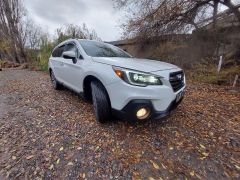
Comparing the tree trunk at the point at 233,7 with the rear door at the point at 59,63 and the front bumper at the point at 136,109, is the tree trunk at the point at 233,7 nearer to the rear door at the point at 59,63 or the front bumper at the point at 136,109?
the rear door at the point at 59,63

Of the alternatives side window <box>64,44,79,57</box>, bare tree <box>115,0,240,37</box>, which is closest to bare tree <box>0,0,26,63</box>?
bare tree <box>115,0,240,37</box>

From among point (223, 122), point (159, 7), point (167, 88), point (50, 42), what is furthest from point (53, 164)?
point (50, 42)

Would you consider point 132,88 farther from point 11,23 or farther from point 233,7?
point 11,23

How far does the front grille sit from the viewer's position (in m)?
2.73

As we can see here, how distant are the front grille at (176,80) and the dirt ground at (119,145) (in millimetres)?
740

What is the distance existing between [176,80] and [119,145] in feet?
4.47

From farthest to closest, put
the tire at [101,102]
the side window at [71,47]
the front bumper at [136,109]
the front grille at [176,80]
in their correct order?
the side window at [71,47], the tire at [101,102], the front grille at [176,80], the front bumper at [136,109]

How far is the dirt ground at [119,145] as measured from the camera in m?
2.16

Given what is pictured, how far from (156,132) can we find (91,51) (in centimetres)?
203

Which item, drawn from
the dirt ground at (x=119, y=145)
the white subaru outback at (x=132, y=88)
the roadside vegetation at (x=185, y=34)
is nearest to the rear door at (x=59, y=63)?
the dirt ground at (x=119, y=145)

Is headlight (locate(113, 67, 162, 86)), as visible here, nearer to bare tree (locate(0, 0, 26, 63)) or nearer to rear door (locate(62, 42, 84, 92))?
rear door (locate(62, 42, 84, 92))

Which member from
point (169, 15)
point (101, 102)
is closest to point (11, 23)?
point (169, 15)

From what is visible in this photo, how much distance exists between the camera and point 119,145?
104 inches

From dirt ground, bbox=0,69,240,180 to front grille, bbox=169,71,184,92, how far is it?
740 millimetres
